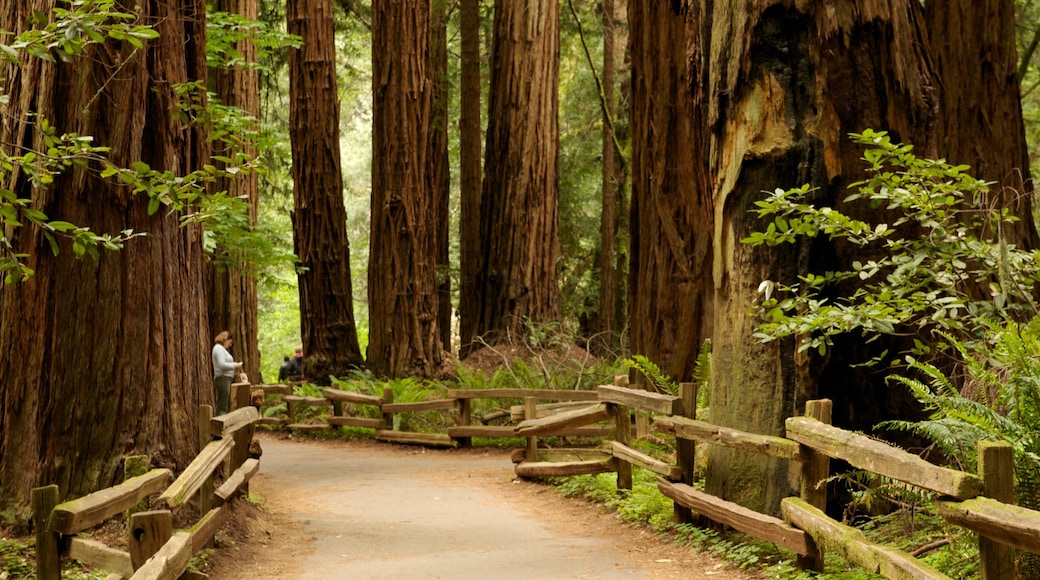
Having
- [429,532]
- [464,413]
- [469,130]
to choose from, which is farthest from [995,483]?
[469,130]

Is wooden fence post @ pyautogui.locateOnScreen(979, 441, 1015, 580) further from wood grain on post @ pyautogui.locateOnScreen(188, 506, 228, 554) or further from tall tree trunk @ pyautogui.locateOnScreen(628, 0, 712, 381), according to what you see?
tall tree trunk @ pyautogui.locateOnScreen(628, 0, 712, 381)

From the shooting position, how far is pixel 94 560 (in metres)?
5.78

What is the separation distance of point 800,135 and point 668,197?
5.23 meters

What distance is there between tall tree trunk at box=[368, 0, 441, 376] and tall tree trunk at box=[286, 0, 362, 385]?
4.15 ft

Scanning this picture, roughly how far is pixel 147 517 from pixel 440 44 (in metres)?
21.2

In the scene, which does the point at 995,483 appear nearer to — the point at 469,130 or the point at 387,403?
the point at 387,403

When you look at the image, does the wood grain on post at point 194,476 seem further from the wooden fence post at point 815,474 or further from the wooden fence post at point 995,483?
the wooden fence post at point 995,483

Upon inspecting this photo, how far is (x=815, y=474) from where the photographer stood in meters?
6.91

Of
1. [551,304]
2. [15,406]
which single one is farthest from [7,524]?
[551,304]

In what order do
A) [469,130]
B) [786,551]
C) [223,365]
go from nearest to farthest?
[786,551] → [223,365] → [469,130]

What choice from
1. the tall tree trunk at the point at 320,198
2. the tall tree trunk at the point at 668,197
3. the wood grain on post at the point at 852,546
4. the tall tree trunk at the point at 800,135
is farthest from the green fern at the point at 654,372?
the tall tree trunk at the point at 320,198

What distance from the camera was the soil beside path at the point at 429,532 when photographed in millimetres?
8164

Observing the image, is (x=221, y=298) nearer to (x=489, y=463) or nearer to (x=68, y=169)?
(x=489, y=463)

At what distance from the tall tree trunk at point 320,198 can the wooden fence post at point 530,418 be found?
7356mm
